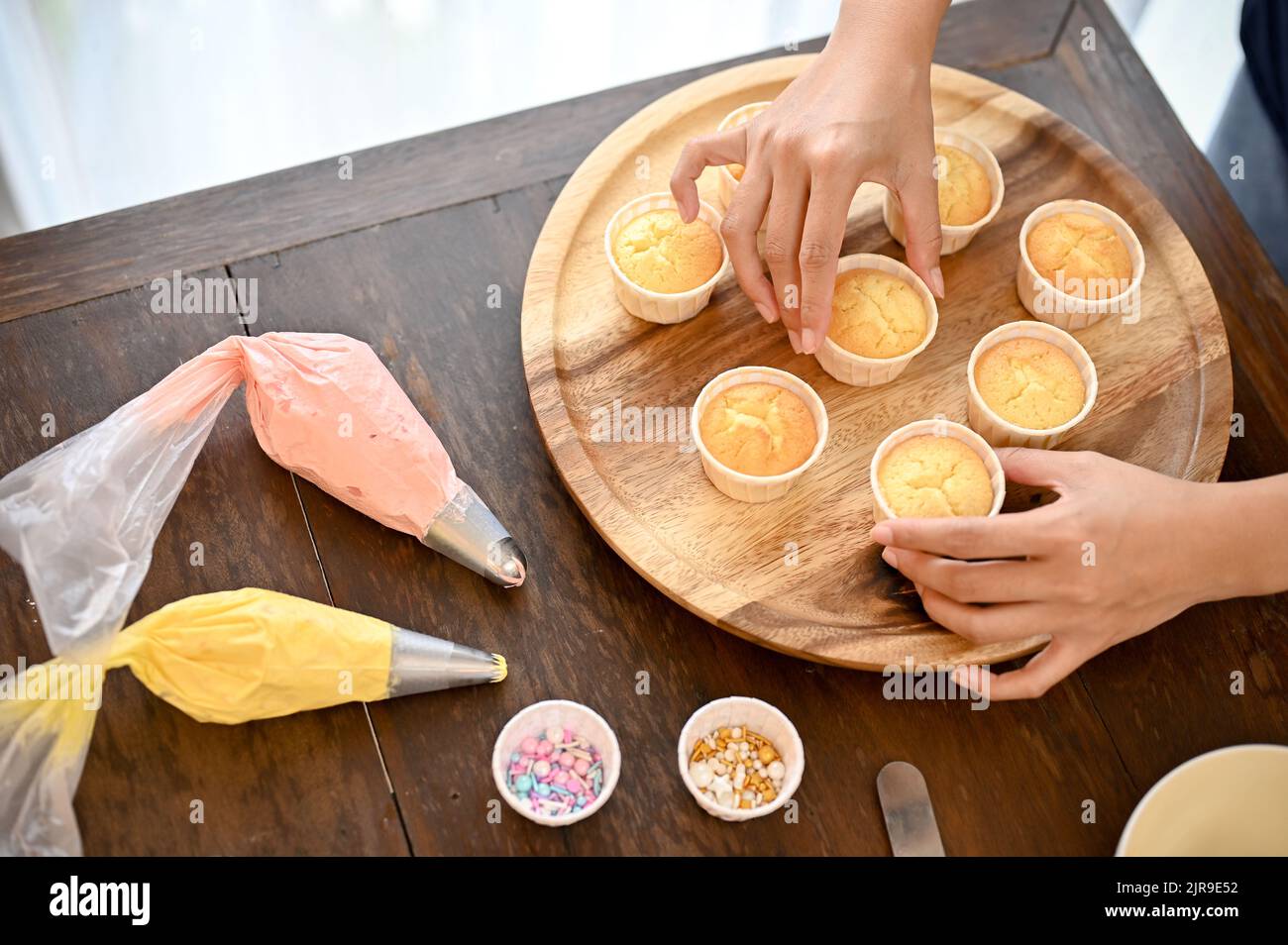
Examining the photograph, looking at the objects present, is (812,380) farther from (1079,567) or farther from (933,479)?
(1079,567)

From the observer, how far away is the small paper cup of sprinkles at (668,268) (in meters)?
2.05

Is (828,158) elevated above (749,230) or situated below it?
above

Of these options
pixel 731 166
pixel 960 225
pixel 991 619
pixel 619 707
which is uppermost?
pixel 731 166

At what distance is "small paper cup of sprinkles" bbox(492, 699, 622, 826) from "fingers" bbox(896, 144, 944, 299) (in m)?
→ 0.98

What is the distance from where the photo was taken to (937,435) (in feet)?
6.48

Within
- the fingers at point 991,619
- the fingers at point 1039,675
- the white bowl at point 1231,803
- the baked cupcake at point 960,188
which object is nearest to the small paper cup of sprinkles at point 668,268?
the baked cupcake at point 960,188

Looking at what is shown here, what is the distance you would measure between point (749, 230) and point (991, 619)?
76 cm

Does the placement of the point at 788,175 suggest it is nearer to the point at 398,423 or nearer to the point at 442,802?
the point at 398,423

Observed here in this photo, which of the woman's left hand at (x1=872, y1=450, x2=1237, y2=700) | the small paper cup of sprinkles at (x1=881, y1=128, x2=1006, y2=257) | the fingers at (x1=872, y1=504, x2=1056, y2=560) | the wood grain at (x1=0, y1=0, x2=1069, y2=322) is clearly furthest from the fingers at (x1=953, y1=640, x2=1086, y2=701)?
the wood grain at (x1=0, y1=0, x2=1069, y2=322)

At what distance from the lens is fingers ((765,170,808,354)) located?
194 centimetres

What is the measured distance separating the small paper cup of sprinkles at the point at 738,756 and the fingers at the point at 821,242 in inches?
26.4

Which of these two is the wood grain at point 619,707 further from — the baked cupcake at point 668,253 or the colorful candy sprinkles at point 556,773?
the baked cupcake at point 668,253

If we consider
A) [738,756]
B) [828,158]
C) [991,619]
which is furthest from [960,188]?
[738,756]

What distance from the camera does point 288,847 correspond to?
1.68 m
